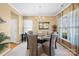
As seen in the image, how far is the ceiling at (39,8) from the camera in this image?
277 cm

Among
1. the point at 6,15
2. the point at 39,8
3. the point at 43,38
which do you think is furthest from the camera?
the point at 43,38

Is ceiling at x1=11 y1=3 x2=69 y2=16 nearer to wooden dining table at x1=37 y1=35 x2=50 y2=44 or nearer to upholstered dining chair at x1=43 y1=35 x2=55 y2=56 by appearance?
wooden dining table at x1=37 y1=35 x2=50 y2=44

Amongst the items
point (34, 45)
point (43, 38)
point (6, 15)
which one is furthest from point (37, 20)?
point (6, 15)

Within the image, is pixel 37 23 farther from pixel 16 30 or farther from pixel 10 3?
pixel 10 3

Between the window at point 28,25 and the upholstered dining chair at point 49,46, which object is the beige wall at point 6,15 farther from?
the upholstered dining chair at point 49,46

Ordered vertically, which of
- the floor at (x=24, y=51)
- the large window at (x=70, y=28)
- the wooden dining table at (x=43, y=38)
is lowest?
the floor at (x=24, y=51)

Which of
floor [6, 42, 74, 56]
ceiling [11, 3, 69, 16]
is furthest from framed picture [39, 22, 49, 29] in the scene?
floor [6, 42, 74, 56]

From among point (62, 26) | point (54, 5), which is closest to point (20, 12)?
point (54, 5)

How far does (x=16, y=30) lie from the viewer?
3129 mm

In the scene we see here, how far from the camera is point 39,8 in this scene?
297 cm

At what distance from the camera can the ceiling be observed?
2771 millimetres

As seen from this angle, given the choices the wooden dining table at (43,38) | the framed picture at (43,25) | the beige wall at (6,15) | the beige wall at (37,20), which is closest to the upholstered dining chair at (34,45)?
the wooden dining table at (43,38)

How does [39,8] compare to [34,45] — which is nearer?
[39,8]

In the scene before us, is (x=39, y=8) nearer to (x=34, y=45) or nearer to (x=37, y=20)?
(x=37, y=20)
